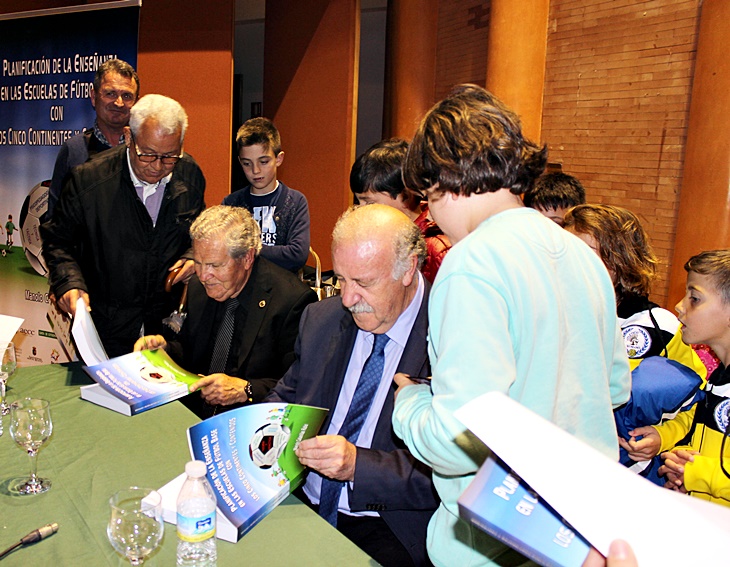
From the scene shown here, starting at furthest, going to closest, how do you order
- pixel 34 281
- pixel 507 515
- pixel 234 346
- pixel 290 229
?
pixel 34 281 < pixel 290 229 < pixel 234 346 < pixel 507 515

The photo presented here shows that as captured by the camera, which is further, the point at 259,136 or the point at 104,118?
the point at 259,136

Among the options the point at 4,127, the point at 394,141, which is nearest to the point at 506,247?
the point at 394,141

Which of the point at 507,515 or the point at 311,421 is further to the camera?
the point at 311,421

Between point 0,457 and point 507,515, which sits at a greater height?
point 507,515

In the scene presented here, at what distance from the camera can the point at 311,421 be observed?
5.62 ft

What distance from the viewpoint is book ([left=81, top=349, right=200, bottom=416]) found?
207cm

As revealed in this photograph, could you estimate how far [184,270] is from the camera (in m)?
3.00

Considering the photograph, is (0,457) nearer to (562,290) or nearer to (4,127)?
(562,290)

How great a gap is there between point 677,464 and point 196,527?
1.53 metres

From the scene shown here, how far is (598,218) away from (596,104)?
126 inches

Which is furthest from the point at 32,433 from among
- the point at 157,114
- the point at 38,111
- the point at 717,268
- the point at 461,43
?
the point at 461,43

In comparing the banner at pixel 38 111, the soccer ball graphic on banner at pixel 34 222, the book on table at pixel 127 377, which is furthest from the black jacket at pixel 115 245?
the soccer ball graphic on banner at pixel 34 222

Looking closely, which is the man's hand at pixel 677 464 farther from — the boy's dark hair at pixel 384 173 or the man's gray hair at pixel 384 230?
the boy's dark hair at pixel 384 173

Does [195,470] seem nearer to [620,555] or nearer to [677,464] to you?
[620,555]
